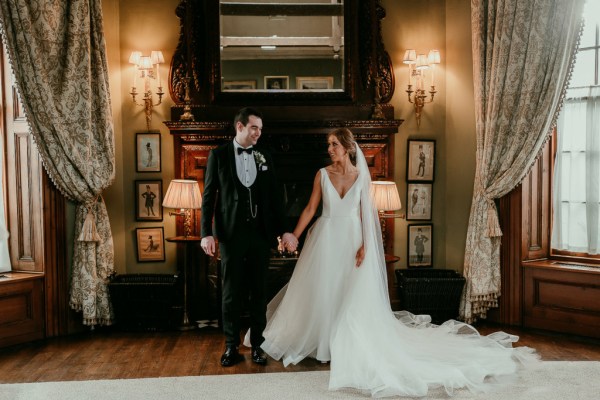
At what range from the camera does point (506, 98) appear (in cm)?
468

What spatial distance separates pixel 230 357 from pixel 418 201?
8.38ft

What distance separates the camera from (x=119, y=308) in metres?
4.74

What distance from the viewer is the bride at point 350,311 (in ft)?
11.5

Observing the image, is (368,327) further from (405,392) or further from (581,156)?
(581,156)

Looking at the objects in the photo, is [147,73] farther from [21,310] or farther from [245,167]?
[21,310]

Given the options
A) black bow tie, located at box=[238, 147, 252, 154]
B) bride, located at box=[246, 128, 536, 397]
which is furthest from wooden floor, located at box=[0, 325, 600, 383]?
black bow tie, located at box=[238, 147, 252, 154]

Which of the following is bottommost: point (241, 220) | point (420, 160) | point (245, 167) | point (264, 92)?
point (241, 220)

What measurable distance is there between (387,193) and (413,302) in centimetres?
99

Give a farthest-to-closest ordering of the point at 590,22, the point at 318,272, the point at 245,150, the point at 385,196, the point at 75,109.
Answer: the point at 385,196, the point at 590,22, the point at 75,109, the point at 318,272, the point at 245,150

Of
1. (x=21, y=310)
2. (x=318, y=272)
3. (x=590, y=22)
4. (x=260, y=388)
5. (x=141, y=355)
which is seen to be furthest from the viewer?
(x=590, y=22)

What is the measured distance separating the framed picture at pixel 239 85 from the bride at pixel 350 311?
157 centimetres

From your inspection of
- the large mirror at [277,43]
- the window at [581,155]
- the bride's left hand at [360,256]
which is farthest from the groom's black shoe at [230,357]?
the window at [581,155]

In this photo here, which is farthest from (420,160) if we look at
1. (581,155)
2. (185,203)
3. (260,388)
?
(260,388)

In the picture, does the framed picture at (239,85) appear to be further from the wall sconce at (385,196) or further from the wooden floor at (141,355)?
the wooden floor at (141,355)
